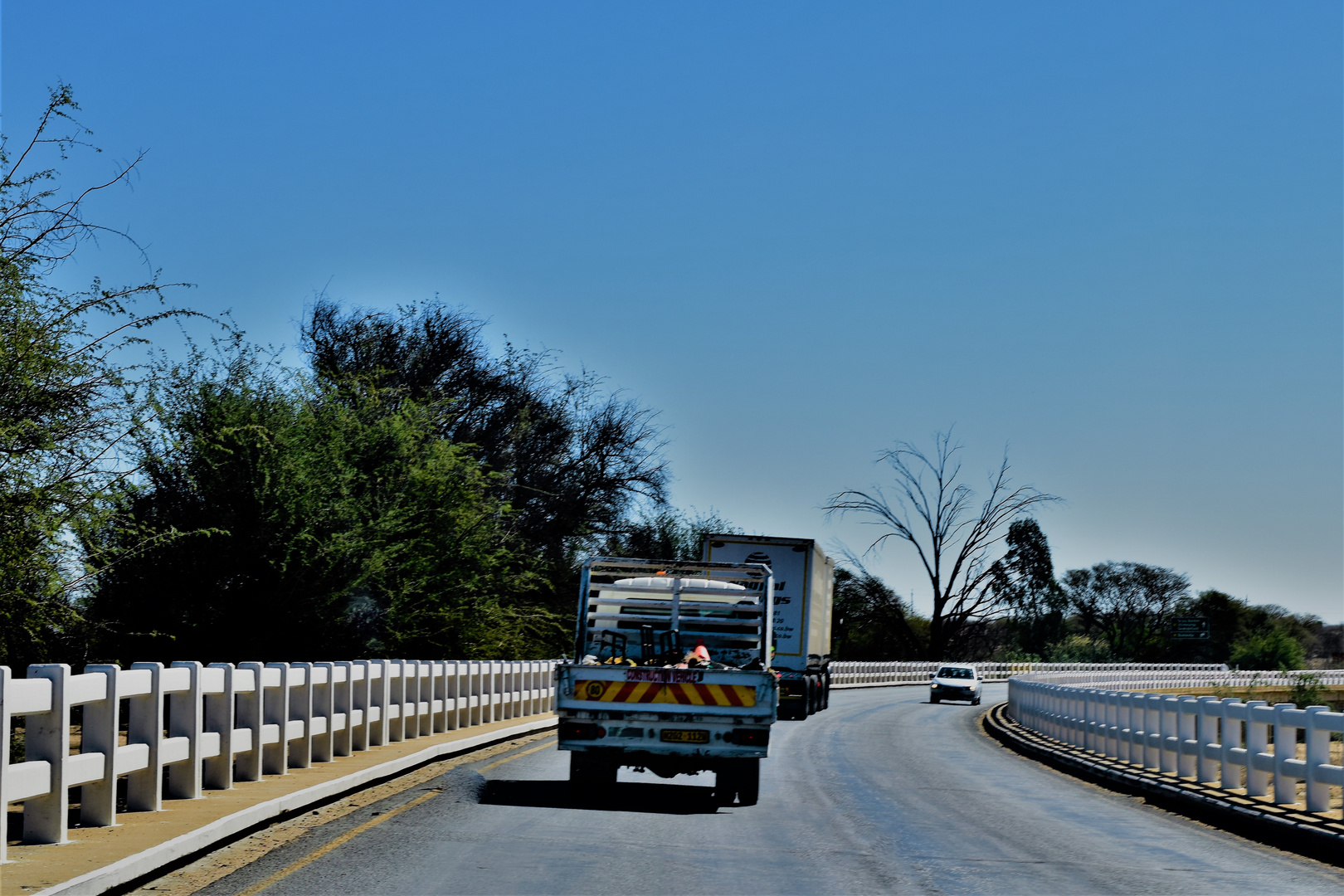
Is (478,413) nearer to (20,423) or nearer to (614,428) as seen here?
(614,428)

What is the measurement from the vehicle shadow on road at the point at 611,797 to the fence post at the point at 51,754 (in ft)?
16.2

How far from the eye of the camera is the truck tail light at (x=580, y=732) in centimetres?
1432

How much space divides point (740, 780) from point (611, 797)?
1.40 meters

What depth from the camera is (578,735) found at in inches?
564

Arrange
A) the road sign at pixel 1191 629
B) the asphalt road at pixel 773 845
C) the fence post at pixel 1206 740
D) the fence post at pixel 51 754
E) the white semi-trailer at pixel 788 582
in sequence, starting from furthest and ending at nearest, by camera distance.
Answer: the road sign at pixel 1191 629
the white semi-trailer at pixel 788 582
the fence post at pixel 1206 740
the asphalt road at pixel 773 845
the fence post at pixel 51 754

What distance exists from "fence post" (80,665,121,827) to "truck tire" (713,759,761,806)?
601 centimetres

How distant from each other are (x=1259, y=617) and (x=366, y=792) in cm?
13016

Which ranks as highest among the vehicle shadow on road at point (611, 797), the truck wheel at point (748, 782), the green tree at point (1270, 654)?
the truck wheel at point (748, 782)

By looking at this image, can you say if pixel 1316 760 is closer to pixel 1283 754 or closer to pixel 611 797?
pixel 1283 754

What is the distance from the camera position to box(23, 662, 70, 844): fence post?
9367 mm

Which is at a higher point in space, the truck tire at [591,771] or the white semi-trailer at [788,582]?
the white semi-trailer at [788,582]

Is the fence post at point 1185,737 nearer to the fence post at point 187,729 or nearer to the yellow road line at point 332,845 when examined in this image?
the yellow road line at point 332,845

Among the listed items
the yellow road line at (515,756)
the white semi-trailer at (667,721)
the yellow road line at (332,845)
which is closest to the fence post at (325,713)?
the yellow road line at (332,845)

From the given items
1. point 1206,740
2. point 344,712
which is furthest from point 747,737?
point 1206,740
